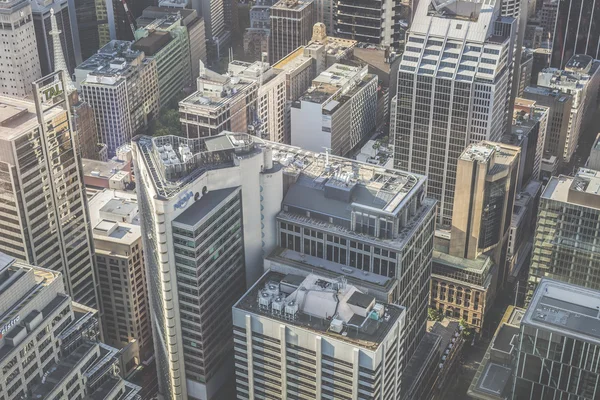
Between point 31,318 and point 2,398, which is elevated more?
point 31,318

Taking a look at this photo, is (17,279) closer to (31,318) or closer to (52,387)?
(31,318)

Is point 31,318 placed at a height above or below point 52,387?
above

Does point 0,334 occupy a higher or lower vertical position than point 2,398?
higher

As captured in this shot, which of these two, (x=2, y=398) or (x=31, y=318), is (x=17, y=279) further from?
(x=2, y=398)

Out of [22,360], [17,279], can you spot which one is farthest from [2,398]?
[17,279]

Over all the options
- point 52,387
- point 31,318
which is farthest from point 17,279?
point 52,387

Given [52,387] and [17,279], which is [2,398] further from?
[17,279]
